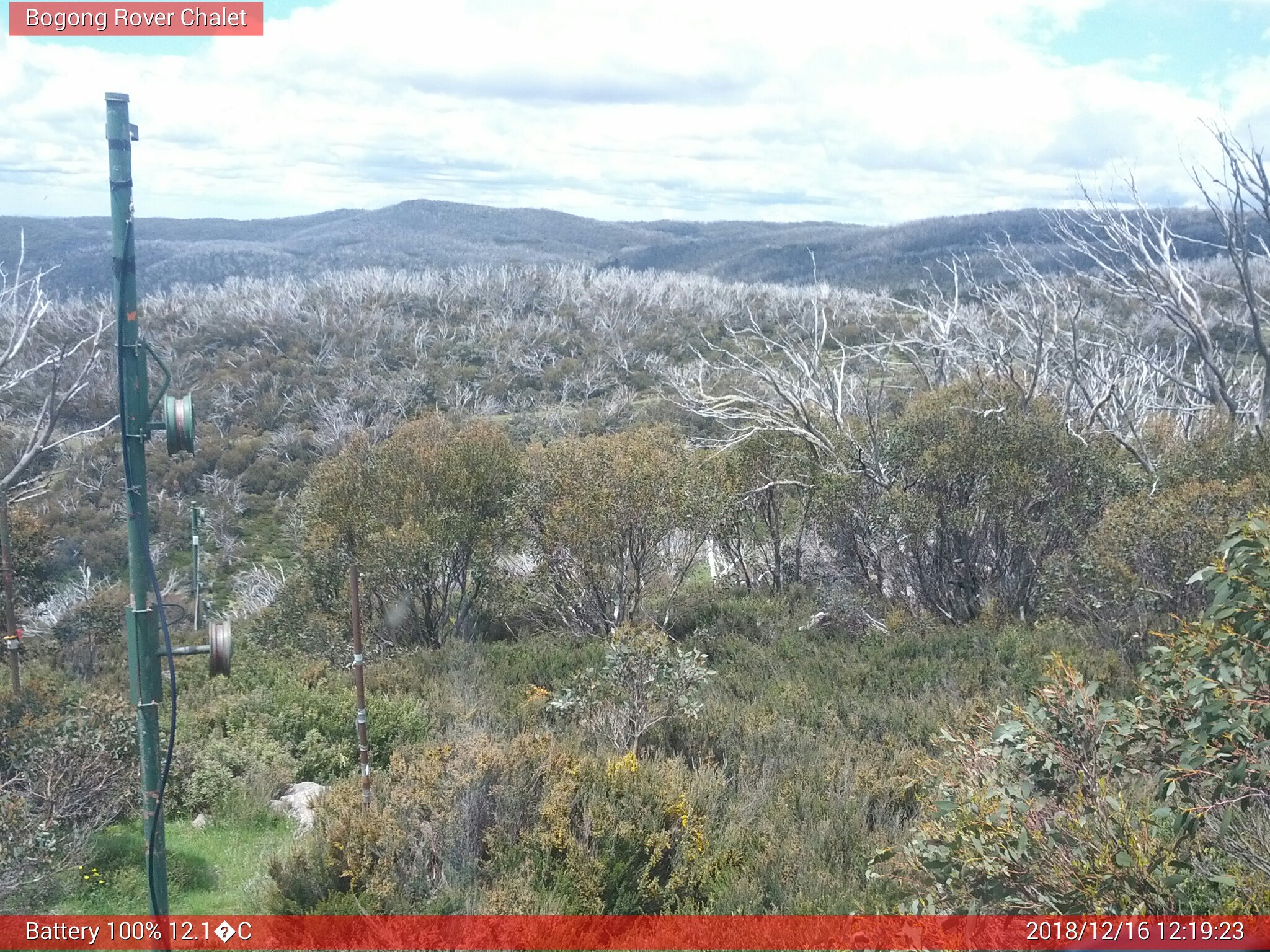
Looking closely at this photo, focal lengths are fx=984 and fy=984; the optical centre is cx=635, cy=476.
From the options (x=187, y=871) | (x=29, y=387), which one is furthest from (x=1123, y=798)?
(x=29, y=387)

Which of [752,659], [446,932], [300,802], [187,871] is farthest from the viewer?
[752,659]

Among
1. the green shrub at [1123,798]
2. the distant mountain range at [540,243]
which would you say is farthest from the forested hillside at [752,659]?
the distant mountain range at [540,243]

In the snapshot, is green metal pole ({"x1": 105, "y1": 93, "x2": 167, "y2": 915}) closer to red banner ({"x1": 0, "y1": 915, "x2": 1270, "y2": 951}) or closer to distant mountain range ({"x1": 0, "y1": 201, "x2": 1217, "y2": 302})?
red banner ({"x1": 0, "y1": 915, "x2": 1270, "y2": 951})

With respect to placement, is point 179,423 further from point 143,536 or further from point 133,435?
point 143,536

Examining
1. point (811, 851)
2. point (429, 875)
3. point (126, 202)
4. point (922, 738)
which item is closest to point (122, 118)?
point (126, 202)

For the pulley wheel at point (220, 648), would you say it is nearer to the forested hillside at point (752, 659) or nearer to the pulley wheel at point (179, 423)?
the forested hillside at point (752, 659)

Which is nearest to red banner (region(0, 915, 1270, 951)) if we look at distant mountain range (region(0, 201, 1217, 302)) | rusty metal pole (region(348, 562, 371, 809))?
rusty metal pole (region(348, 562, 371, 809))

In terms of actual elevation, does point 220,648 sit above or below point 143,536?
below
